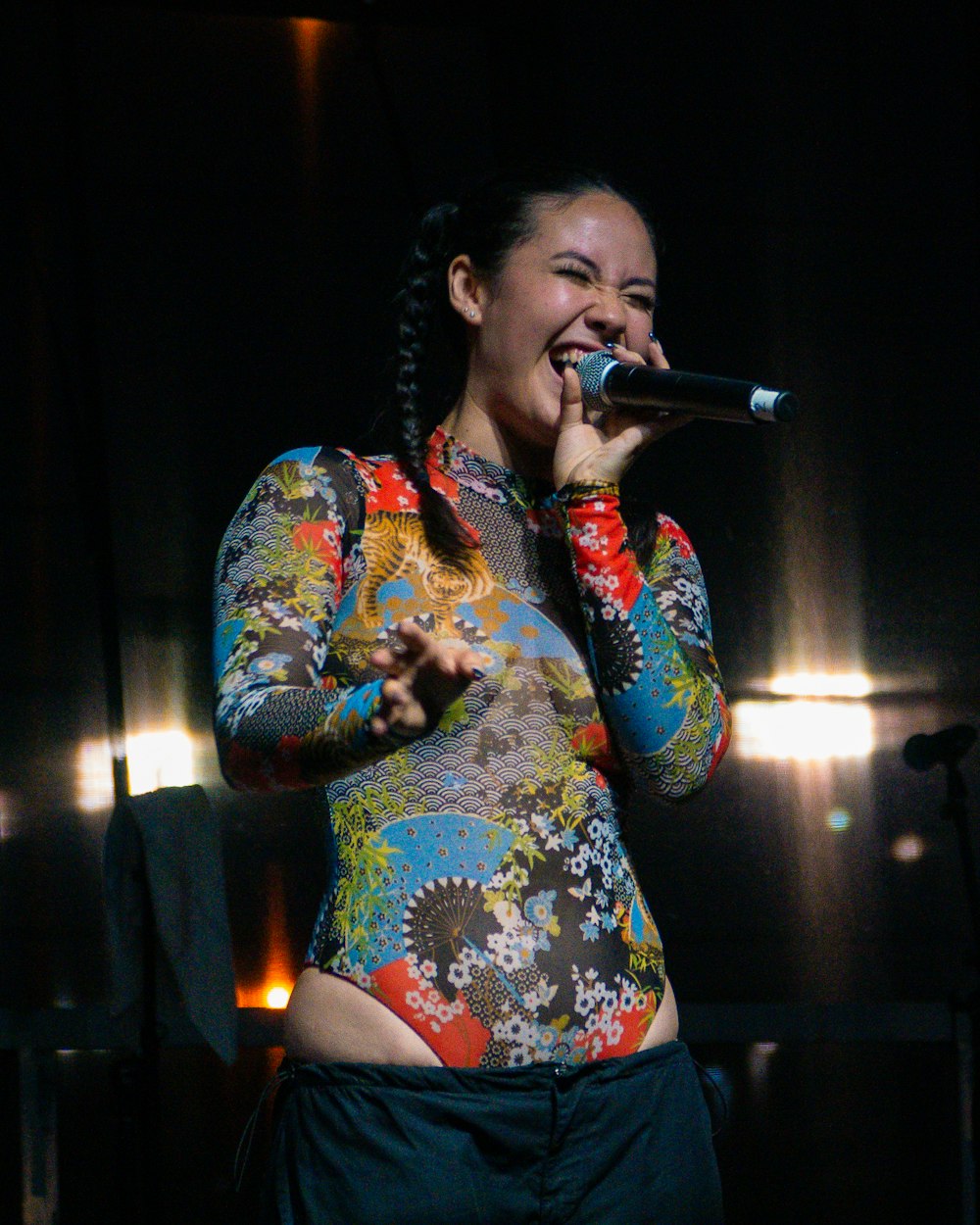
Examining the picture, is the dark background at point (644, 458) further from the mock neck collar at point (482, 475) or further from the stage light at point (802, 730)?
the mock neck collar at point (482, 475)

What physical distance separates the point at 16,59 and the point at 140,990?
1.87 metres

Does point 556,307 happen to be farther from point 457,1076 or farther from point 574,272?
point 457,1076

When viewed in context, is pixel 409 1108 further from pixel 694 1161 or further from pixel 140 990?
pixel 140 990

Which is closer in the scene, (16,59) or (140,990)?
(140,990)

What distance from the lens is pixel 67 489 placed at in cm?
317

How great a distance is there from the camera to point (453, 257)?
5.08ft

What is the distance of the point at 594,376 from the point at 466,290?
238 millimetres

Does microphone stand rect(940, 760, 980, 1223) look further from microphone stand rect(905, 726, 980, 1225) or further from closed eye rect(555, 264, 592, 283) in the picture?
closed eye rect(555, 264, 592, 283)

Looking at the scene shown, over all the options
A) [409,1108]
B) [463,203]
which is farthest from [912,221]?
[409,1108]

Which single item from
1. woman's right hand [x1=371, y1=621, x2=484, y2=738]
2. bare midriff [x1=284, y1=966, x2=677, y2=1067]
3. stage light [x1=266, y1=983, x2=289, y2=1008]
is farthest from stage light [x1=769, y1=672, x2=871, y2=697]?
woman's right hand [x1=371, y1=621, x2=484, y2=738]

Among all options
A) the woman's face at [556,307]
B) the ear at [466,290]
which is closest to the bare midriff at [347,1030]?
the woman's face at [556,307]

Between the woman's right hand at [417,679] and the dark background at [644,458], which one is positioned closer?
the woman's right hand at [417,679]

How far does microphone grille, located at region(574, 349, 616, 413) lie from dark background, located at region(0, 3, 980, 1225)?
1.34 meters

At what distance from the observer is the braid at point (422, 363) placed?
131cm
